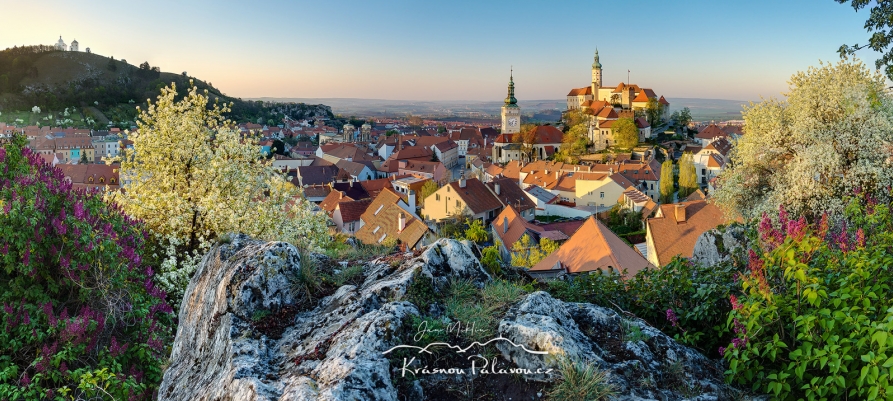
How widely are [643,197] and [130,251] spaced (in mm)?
51781

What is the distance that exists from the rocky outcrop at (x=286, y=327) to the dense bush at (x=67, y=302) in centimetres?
134

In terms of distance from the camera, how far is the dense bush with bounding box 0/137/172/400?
570 cm

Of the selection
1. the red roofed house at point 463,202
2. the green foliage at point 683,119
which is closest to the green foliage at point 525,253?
the red roofed house at point 463,202

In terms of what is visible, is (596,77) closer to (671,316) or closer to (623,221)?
(623,221)

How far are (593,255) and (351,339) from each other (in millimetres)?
13886

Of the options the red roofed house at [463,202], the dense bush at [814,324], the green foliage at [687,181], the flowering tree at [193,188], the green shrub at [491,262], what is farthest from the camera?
the green foliage at [687,181]

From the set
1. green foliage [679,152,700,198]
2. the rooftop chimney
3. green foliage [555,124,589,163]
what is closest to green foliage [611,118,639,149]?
green foliage [555,124,589,163]

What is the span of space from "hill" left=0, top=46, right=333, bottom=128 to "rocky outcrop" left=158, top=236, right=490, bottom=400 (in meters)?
127

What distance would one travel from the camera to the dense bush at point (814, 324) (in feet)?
10.5

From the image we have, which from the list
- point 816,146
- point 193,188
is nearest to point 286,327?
point 193,188

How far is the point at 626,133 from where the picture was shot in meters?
90.4

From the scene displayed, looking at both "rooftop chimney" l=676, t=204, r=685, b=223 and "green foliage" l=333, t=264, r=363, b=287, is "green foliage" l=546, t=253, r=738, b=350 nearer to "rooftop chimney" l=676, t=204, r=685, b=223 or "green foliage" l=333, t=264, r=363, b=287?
"green foliage" l=333, t=264, r=363, b=287

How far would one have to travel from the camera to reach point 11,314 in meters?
5.86

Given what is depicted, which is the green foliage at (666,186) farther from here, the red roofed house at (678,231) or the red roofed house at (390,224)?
the red roofed house at (678,231)
